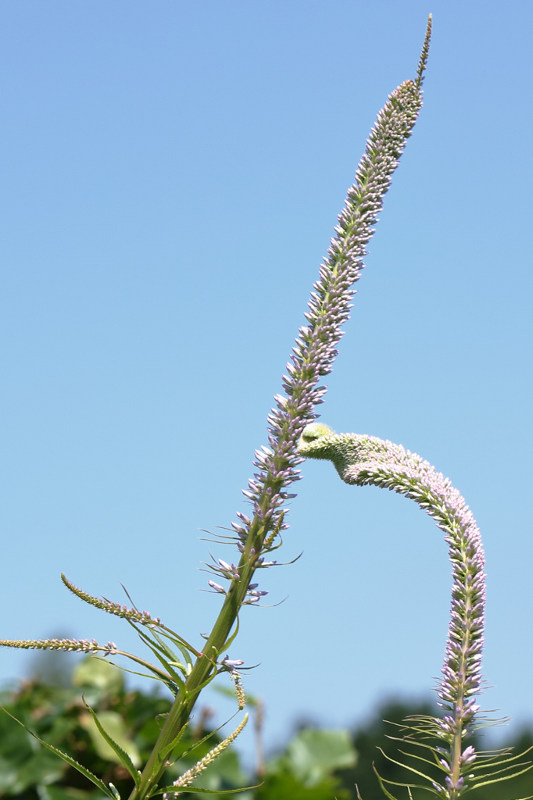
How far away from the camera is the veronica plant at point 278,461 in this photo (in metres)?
3.25

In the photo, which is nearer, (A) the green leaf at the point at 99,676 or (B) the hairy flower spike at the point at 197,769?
(B) the hairy flower spike at the point at 197,769

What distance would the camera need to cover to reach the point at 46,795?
24.6 ft

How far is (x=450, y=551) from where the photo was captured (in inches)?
154

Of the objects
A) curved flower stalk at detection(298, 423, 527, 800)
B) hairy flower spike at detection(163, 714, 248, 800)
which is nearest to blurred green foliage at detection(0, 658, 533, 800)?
curved flower stalk at detection(298, 423, 527, 800)

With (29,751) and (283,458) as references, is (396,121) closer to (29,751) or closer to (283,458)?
(283,458)

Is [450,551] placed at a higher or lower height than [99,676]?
lower

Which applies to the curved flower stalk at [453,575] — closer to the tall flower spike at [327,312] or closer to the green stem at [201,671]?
the tall flower spike at [327,312]

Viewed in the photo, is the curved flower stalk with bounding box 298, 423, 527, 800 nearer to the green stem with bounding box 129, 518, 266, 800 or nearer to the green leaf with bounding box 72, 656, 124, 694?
the green stem with bounding box 129, 518, 266, 800

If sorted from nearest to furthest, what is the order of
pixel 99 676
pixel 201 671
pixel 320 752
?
pixel 201 671
pixel 99 676
pixel 320 752

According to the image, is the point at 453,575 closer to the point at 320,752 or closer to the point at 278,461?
the point at 278,461

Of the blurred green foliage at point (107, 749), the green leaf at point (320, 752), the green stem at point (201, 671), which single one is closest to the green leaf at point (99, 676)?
the blurred green foliage at point (107, 749)

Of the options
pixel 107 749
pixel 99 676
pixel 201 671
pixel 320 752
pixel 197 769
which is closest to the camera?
pixel 197 769

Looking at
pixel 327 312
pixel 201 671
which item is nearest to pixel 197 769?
pixel 201 671

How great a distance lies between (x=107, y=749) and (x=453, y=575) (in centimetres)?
498
